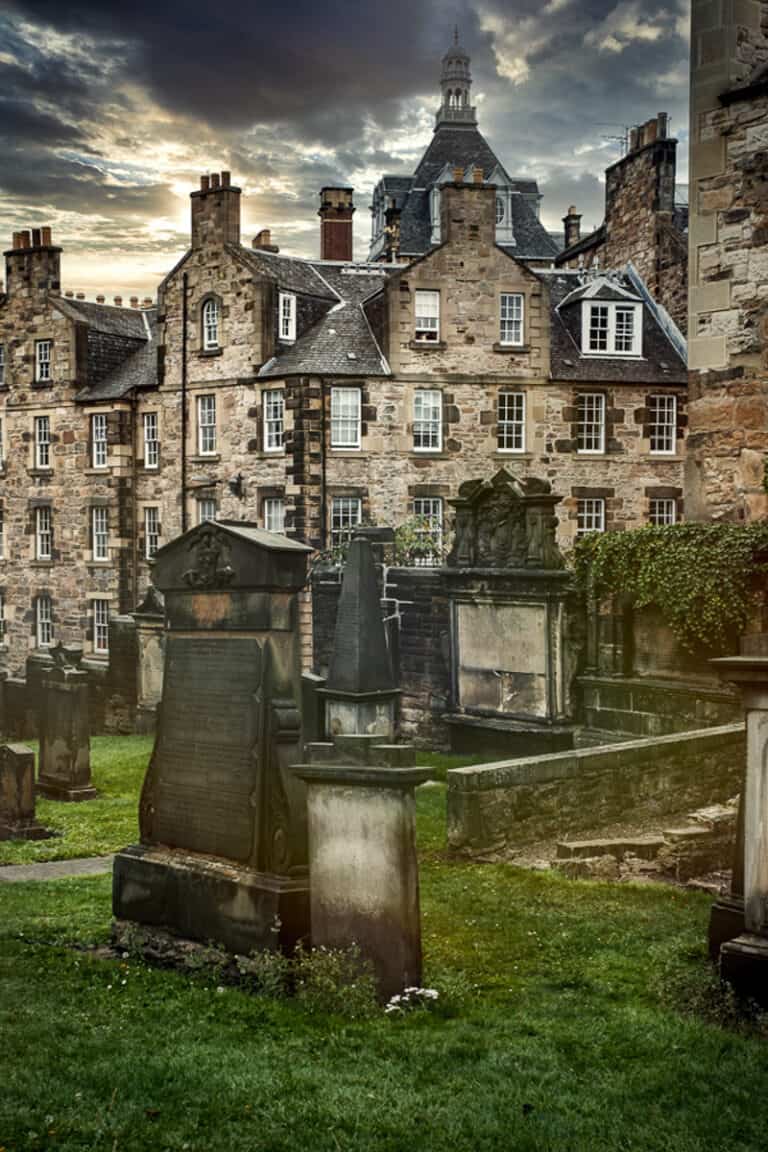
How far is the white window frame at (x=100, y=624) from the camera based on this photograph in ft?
123

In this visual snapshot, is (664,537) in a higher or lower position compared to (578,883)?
higher

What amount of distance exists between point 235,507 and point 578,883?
24012 millimetres

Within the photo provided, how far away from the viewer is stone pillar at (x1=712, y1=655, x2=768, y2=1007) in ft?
21.9

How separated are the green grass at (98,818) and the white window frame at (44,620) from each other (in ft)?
62.4

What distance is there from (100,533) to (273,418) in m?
8.72

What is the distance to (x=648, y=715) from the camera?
17500 millimetres

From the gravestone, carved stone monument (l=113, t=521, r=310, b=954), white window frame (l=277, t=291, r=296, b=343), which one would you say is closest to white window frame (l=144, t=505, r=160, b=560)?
white window frame (l=277, t=291, r=296, b=343)

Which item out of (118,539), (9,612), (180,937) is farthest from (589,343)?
(180,937)

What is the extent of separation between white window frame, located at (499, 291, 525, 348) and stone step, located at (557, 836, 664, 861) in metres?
22.9

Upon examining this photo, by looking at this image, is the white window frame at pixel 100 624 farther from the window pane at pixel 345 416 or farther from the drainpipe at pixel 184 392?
the window pane at pixel 345 416

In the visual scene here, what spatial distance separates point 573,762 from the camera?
12.4 metres

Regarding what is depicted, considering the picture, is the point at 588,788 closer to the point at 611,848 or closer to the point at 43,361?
the point at 611,848

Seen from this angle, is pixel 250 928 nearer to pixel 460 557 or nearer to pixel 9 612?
pixel 460 557

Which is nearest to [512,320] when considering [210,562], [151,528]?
[151,528]
